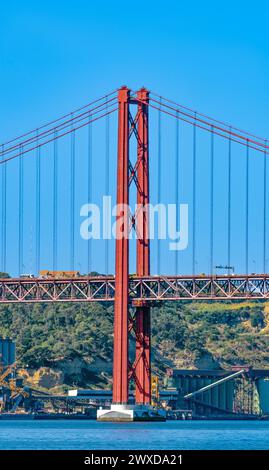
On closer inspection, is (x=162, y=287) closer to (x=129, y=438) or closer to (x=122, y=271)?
(x=122, y=271)

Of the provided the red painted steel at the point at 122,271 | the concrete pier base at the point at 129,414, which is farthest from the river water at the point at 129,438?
the red painted steel at the point at 122,271

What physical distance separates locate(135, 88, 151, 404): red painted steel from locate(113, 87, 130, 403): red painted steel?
6.11 ft

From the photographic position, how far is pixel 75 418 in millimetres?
186750

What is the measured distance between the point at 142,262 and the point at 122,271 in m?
3.41

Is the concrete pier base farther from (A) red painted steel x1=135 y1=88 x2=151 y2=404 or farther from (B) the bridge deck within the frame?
(B) the bridge deck

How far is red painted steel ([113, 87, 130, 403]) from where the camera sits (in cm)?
13138

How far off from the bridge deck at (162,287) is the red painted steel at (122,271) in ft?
7.86

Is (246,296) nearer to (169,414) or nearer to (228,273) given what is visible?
(228,273)

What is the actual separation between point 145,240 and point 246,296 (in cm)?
884
